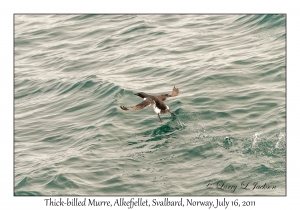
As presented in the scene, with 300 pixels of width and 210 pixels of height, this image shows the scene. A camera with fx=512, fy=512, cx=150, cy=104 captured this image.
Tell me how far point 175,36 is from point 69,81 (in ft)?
18.6

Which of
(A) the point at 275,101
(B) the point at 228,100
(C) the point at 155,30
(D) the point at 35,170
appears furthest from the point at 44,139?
(C) the point at 155,30

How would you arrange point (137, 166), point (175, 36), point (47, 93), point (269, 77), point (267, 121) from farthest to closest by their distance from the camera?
1. point (175, 36)
2. point (47, 93)
3. point (269, 77)
4. point (267, 121)
5. point (137, 166)

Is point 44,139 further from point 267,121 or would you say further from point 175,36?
point 175,36

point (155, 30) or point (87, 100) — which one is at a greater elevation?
point (155, 30)

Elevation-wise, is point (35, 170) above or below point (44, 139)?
below

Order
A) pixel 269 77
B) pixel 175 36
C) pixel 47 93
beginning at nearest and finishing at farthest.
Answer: pixel 269 77 → pixel 47 93 → pixel 175 36

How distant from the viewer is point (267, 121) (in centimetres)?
1658

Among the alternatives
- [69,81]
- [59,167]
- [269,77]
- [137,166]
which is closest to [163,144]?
[137,166]

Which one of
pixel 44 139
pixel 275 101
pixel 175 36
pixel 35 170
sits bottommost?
pixel 35 170

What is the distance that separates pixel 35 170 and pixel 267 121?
7515mm

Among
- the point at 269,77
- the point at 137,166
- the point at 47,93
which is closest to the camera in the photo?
the point at 137,166

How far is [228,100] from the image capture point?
18219 millimetres

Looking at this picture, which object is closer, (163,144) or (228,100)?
(163,144)

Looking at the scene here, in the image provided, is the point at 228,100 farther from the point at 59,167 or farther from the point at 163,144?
the point at 59,167
